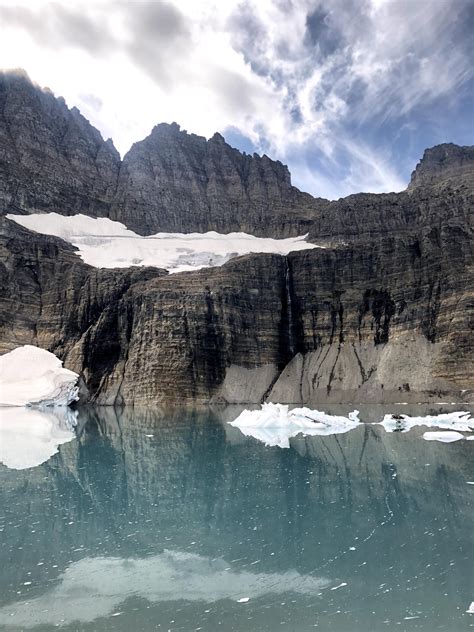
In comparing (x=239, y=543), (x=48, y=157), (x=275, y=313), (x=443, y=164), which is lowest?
(x=239, y=543)

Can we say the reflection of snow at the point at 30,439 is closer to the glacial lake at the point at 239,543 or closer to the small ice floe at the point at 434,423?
the glacial lake at the point at 239,543

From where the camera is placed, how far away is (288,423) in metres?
42.5

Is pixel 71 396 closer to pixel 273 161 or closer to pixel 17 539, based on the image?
pixel 17 539

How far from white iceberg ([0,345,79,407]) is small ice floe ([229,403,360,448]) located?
116 ft

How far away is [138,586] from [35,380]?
67.3 m

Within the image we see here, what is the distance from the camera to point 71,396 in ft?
237

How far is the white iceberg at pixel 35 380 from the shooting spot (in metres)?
68.6

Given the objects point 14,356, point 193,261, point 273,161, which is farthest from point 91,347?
point 273,161

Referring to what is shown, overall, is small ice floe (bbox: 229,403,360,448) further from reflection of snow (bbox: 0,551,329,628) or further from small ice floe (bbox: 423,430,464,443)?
reflection of snow (bbox: 0,551,329,628)

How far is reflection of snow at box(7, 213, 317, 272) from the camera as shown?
107 m

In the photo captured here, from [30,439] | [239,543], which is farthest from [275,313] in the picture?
[239,543]

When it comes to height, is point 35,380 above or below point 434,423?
above

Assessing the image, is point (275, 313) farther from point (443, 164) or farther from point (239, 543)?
point (443, 164)

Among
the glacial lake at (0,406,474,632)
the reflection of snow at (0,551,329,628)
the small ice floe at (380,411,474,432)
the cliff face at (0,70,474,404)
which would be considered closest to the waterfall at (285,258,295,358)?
the cliff face at (0,70,474,404)
